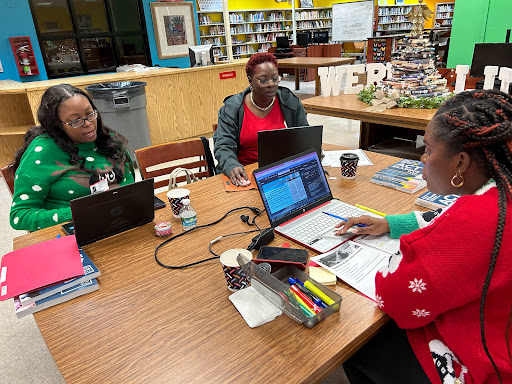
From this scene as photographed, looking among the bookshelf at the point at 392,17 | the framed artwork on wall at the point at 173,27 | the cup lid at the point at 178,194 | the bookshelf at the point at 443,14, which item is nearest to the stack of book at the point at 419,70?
the cup lid at the point at 178,194

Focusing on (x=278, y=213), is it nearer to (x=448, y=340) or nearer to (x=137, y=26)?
(x=448, y=340)

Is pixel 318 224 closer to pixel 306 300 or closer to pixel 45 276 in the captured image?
pixel 306 300

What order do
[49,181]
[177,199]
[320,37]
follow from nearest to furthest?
[177,199], [49,181], [320,37]

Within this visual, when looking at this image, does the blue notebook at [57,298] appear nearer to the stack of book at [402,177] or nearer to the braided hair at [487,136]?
the braided hair at [487,136]

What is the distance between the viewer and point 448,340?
2.99ft

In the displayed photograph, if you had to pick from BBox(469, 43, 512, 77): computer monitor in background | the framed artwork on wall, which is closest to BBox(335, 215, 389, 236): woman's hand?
BBox(469, 43, 512, 77): computer monitor in background

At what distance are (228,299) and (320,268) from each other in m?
0.31

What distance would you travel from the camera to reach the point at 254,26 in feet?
39.4

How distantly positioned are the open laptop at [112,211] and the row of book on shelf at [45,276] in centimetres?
9

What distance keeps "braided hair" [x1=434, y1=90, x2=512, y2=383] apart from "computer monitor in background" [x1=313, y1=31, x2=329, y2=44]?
1173 centimetres

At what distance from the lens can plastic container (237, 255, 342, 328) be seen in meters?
0.95

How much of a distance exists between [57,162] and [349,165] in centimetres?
141

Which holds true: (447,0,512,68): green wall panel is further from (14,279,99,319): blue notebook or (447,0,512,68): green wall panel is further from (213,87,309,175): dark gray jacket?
(14,279,99,319): blue notebook

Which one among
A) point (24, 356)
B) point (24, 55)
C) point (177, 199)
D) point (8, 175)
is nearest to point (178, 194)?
point (177, 199)
